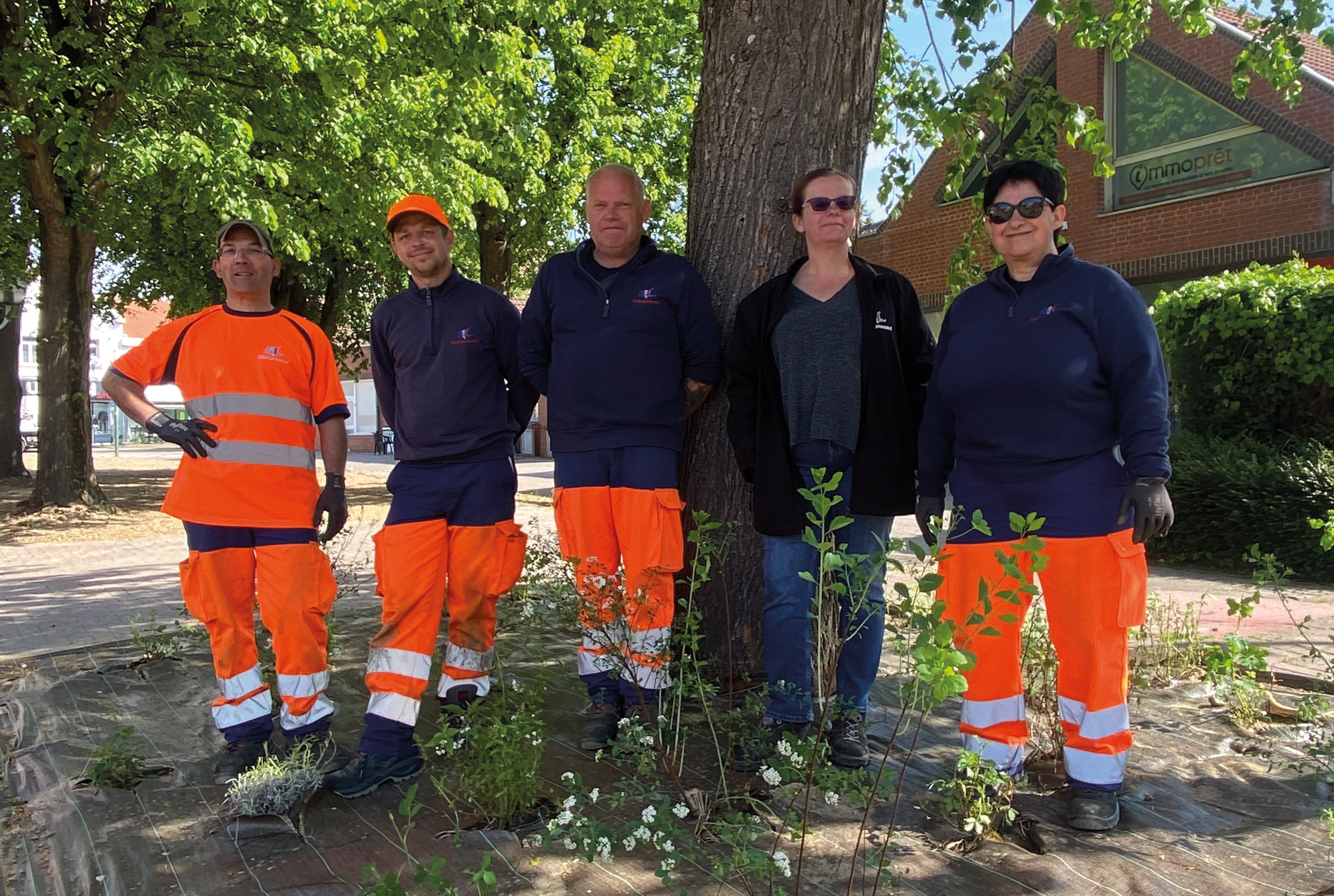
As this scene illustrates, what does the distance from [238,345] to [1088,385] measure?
9.11ft

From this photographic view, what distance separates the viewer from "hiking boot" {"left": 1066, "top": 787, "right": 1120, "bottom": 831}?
2.91 metres

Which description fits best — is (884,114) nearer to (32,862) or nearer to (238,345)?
(238,345)

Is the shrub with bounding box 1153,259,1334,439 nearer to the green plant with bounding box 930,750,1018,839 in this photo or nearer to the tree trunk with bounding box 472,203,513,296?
the green plant with bounding box 930,750,1018,839

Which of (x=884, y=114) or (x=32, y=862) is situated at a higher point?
(x=884, y=114)

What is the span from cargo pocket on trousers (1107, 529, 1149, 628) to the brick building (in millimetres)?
8790

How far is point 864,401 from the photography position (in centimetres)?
342

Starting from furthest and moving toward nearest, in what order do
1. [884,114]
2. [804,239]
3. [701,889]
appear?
1. [884,114]
2. [804,239]
3. [701,889]

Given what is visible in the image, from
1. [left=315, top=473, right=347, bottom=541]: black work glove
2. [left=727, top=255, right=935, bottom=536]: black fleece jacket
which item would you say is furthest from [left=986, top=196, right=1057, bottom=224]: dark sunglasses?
[left=315, top=473, right=347, bottom=541]: black work glove

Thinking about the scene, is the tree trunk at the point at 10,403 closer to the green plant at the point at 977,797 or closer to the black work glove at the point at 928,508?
the black work glove at the point at 928,508

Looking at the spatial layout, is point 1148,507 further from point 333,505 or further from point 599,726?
point 333,505

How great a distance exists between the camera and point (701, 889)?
2.53 meters

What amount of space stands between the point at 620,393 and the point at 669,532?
20.4 inches

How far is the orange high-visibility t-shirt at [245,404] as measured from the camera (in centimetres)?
345

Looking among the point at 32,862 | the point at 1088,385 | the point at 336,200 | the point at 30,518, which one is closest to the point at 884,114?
the point at 1088,385
